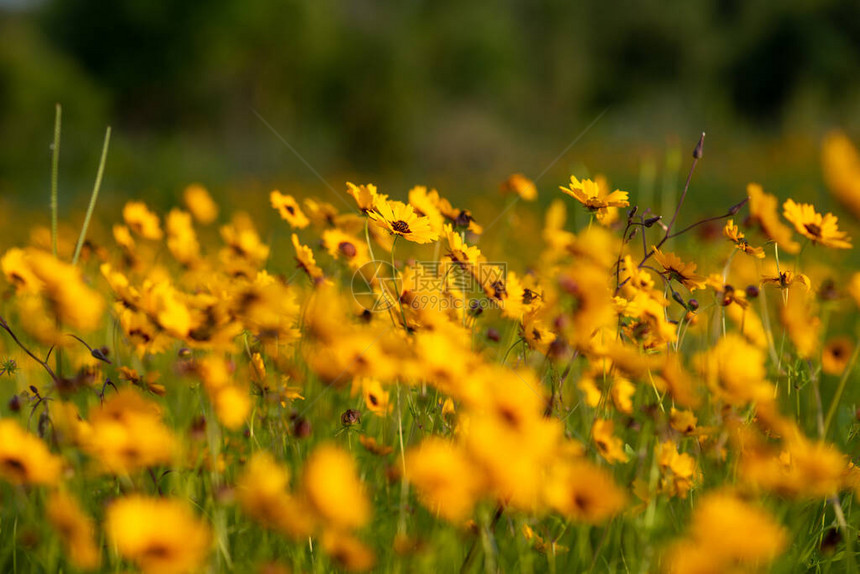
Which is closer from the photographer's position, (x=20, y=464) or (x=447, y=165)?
(x=20, y=464)

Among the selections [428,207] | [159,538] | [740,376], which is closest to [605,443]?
[740,376]

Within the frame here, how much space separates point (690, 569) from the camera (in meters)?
0.52

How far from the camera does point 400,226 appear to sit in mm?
958

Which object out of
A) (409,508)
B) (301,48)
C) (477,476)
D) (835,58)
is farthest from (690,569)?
(835,58)

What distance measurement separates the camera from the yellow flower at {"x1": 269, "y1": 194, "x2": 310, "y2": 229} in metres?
1.19

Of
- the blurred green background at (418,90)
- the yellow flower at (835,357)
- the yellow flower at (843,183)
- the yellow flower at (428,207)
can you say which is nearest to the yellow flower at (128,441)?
the yellow flower at (428,207)

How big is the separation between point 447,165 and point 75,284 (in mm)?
10234

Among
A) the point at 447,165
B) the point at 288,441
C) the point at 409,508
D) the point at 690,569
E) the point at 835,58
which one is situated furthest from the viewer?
the point at 835,58

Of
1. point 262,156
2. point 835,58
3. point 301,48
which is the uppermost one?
point 835,58

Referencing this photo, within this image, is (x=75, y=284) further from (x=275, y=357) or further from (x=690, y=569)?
(x=690, y=569)

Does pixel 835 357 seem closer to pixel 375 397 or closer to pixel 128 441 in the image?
pixel 375 397

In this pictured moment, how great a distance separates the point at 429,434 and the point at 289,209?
1.74 ft

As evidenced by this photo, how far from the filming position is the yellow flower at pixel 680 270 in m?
0.94

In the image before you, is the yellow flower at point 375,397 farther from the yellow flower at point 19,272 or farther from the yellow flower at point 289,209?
the yellow flower at point 19,272
